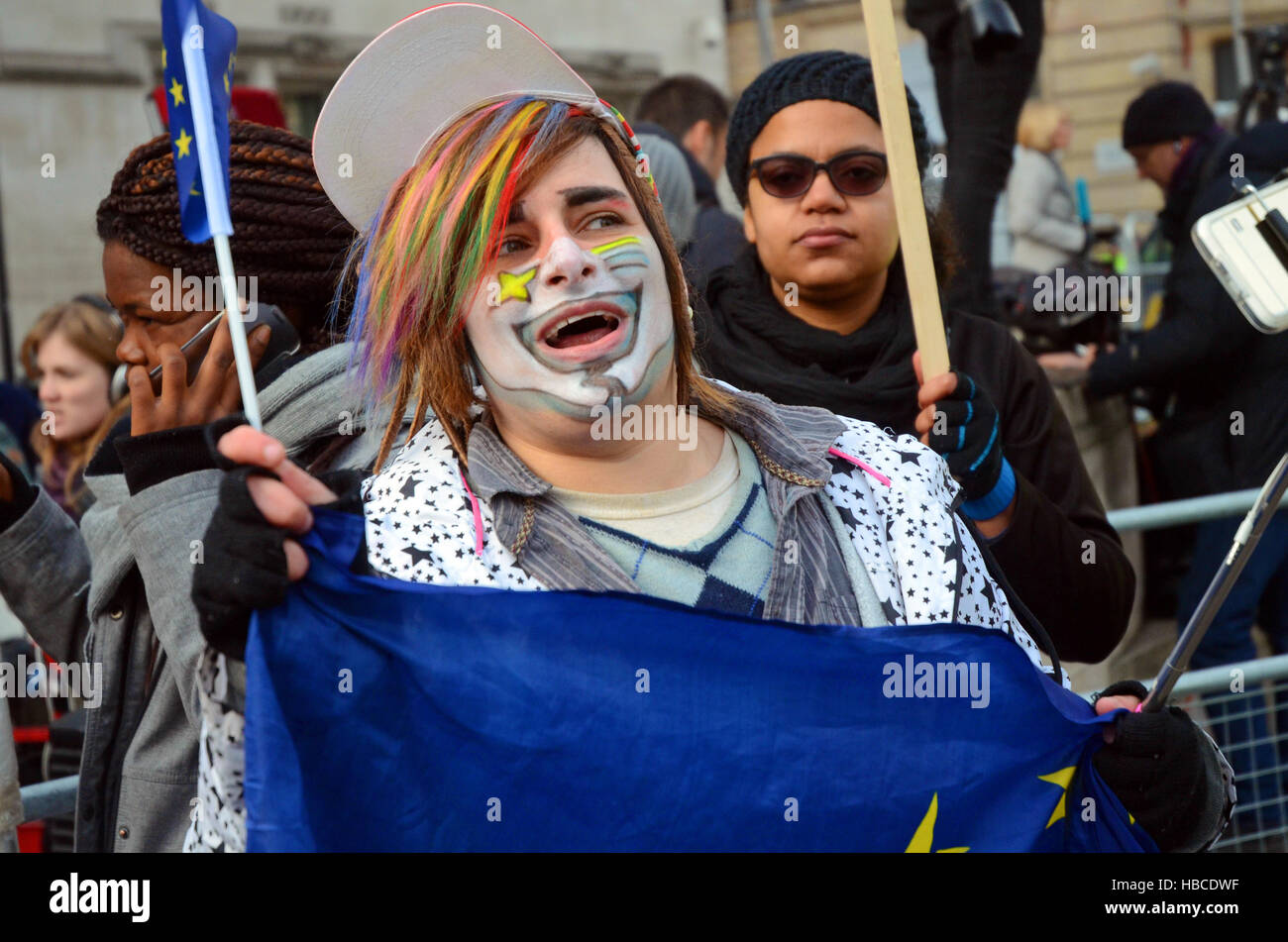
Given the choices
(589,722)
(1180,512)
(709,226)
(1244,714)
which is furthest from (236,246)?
(1244,714)

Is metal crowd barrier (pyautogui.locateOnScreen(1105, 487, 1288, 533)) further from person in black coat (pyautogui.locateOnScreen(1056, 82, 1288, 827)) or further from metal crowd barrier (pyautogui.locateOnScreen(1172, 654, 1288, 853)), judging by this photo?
person in black coat (pyautogui.locateOnScreen(1056, 82, 1288, 827))

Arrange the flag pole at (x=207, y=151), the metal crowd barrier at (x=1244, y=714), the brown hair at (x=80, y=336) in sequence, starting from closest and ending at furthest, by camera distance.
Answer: the flag pole at (x=207, y=151) → the metal crowd barrier at (x=1244, y=714) → the brown hair at (x=80, y=336)

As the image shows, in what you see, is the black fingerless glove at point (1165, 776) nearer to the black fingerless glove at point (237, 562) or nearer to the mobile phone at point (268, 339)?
the black fingerless glove at point (237, 562)

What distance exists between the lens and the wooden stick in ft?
7.64

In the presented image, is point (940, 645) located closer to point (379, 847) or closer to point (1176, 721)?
point (1176, 721)

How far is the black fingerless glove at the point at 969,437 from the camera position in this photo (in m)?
2.54

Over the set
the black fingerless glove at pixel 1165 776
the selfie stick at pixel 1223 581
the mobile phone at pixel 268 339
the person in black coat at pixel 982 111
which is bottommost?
the black fingerless glove at pixel 1165 776

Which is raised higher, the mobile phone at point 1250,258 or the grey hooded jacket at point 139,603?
the mobile phone at point 1250,258

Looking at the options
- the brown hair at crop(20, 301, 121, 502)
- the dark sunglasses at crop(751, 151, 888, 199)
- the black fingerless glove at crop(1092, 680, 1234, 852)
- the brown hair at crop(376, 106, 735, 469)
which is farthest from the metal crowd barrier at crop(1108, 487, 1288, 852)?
the brown hair at crop(20, 301, 121, 502)

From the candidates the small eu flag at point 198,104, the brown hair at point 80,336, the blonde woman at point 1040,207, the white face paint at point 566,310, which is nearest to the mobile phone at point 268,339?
the small eu flag at point 198,104

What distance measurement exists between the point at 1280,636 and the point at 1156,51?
55.0ft

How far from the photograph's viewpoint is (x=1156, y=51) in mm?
20234

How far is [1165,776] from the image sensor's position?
213 centimetres

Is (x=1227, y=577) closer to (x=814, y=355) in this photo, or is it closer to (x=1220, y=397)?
(x=814, y=355)
